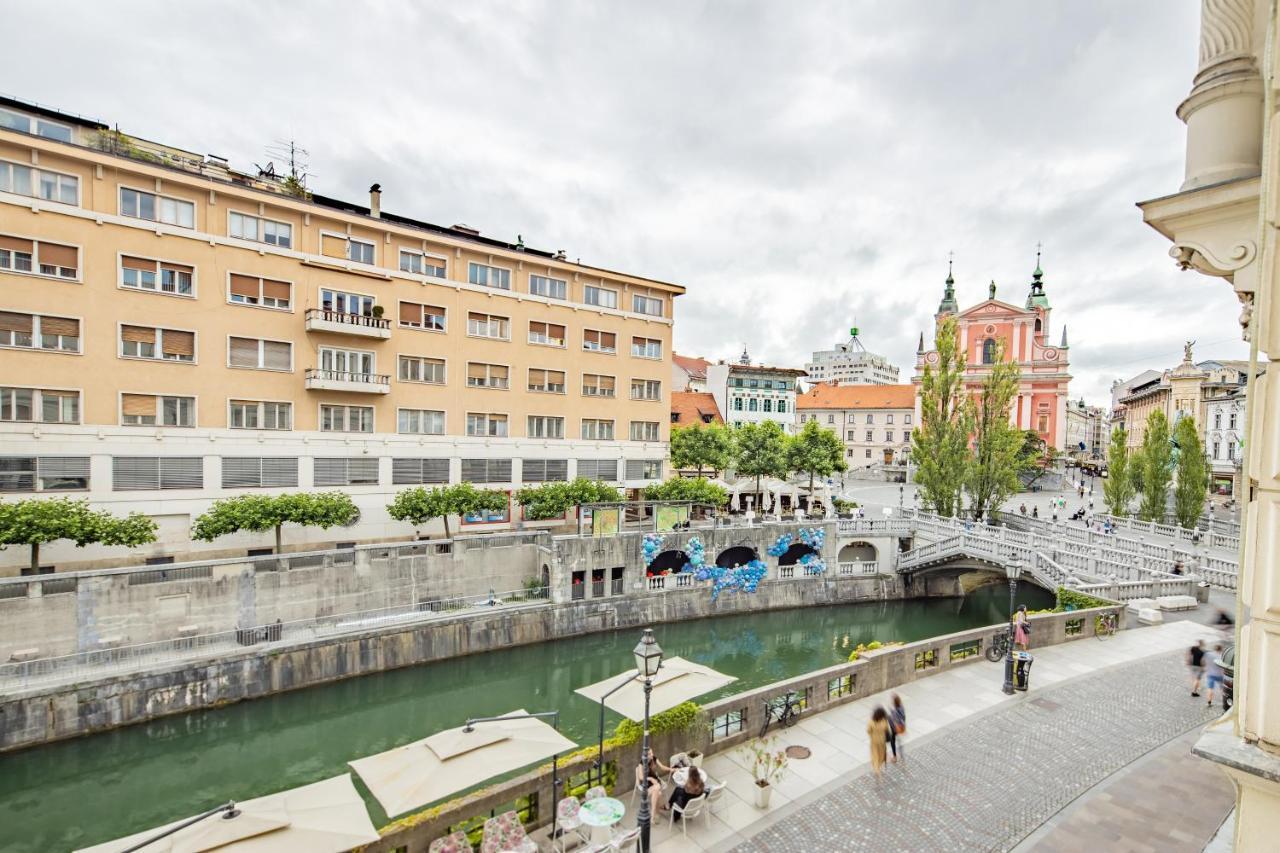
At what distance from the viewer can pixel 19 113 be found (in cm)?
2820

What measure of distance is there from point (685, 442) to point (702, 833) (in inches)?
1403

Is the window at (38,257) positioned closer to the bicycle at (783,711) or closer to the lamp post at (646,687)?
the lamp post at (646,687)

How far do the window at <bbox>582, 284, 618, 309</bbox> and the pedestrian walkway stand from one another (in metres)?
28.9

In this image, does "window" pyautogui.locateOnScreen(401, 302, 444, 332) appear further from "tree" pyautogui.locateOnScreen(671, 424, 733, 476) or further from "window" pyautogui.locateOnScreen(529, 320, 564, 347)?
"tree" pyautogui.locateOnScreen(671, 424, 733, 476)

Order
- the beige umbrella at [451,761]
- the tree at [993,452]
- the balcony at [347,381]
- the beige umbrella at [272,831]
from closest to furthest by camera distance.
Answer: the beige umbrella at [272,831] < the beige umbrella at [451,761] < the balcony at [347,381] < the tree at [993,452]

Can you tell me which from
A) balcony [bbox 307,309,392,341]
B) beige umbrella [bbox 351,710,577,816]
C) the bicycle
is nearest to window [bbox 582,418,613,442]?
balcony [bbox 307,309,392,341]

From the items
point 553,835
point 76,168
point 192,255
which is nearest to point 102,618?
point 192,255

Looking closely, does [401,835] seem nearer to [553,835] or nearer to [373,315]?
[553,835]

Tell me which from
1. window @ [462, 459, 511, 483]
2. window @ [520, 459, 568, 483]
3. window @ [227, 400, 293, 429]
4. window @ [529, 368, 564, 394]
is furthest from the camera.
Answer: window @ [529, 368, 564, 394]

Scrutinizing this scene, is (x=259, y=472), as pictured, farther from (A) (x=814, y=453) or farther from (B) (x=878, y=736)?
(A) (x=814, y=453)

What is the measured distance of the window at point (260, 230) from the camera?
28812 mm

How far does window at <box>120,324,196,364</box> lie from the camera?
86.8 feet

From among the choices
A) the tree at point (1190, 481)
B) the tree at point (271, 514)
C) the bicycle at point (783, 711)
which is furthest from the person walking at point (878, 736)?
the tree at point (1190, 481)

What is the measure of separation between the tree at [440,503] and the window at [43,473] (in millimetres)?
12056
